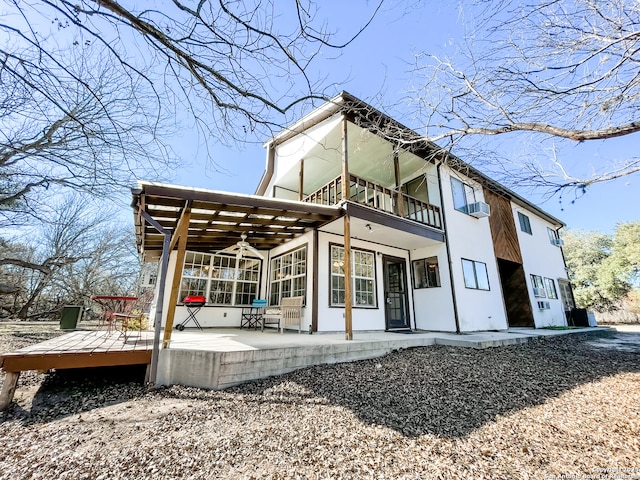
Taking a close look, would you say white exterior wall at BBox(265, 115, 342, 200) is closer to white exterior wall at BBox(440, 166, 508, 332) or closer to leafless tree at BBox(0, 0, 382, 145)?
leafless tree at BBox(0, 0, 382, 145)

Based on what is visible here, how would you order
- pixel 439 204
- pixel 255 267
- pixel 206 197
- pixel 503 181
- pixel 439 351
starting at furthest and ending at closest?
pixel 255 267 < pixel 439 204 < pixel 439 351 < pixel 206 197 < pixel 503 181

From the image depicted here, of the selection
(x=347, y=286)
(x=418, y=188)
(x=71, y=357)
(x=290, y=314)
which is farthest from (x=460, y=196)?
(x=71, y=357)

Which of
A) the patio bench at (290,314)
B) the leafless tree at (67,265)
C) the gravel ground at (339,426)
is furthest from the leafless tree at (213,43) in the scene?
the leafless tree at (67,265)

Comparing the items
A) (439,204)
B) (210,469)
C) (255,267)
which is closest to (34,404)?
(210,469)

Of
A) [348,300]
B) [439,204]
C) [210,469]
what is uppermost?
[439,204]

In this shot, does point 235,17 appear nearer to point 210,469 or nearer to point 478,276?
point 210,469

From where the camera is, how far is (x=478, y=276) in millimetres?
8383

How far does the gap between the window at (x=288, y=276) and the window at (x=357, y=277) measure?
0.78m

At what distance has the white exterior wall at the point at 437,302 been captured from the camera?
7.37m

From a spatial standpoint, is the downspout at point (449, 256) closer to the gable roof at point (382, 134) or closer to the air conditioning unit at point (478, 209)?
the gable roof at point (382, 134)

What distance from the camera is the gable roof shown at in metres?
3.76

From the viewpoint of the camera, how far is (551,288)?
11812mm

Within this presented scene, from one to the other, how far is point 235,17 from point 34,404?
4.64 m

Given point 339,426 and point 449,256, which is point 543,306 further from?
point 339,426
